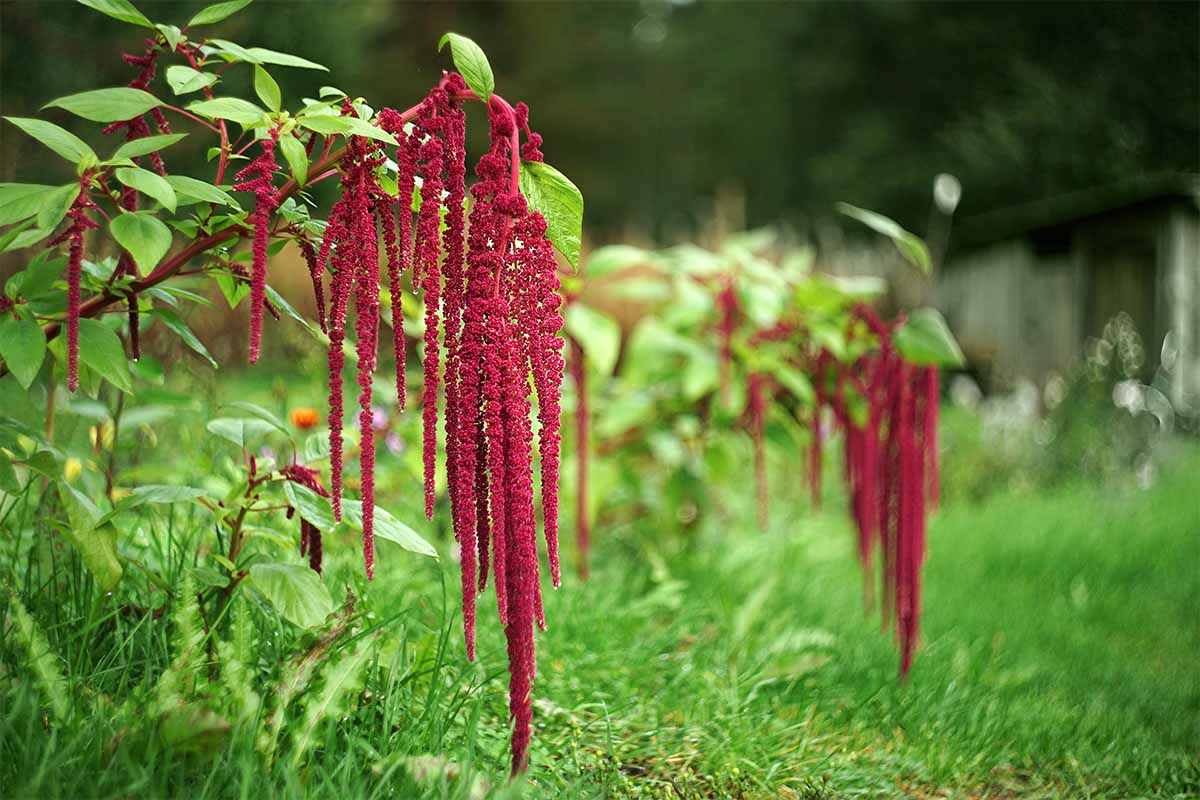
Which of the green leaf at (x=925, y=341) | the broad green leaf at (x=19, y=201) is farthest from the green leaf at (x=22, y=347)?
the green leaf at (x=925, y=341)

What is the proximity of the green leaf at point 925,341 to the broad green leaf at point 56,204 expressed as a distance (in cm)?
182

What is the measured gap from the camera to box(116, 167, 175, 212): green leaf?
3.99 ft

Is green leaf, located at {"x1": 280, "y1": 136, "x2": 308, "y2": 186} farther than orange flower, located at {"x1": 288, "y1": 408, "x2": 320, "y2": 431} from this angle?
No


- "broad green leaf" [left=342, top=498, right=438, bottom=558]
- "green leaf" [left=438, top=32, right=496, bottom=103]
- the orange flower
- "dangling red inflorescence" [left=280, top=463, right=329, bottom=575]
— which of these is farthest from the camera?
the orange flower

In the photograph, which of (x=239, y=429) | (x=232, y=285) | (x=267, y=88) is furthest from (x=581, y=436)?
(x=267, y=88)

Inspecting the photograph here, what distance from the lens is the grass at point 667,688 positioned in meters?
1.47

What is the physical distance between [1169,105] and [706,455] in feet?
52.6

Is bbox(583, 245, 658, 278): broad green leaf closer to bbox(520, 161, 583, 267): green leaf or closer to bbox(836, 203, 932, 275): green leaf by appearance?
bbox(836, 203, 932, 275): green leaf

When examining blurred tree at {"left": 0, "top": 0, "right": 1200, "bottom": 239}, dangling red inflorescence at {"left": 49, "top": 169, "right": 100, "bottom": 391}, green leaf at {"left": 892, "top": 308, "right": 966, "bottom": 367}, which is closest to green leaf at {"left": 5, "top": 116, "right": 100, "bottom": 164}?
dangling red inflorescence at {"left": 49, "top": 169, "right": 100, "bottom": 391}

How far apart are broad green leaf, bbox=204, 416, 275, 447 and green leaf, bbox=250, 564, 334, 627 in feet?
1.05

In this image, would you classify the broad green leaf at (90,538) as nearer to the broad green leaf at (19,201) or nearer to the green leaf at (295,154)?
the broad green leaf at (19,201)

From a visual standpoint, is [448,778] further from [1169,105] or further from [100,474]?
[1169,105]

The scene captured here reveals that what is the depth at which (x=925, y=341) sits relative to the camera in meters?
2.46

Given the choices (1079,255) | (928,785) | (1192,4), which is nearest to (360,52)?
(1079,255)
